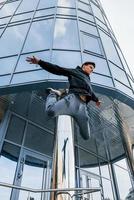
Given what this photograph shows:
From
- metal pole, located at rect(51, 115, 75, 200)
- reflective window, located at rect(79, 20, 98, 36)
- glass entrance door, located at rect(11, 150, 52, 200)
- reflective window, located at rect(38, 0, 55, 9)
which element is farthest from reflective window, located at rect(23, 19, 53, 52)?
metal pole, located at rect(51, 115, 75, 200)

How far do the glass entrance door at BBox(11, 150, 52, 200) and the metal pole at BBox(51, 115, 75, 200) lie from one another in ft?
15.4

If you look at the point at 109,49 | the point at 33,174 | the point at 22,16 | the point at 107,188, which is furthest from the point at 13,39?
the point at 107,188

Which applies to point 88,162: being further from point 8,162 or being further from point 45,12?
point 45,12

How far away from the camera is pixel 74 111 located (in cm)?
248

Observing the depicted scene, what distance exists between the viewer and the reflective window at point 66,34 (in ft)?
28.6

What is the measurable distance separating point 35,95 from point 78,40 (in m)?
3.17

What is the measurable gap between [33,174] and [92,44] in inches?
216

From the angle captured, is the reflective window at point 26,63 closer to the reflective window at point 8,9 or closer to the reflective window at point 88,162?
the reflective window at point 88,162

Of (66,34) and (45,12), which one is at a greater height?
(45,12)

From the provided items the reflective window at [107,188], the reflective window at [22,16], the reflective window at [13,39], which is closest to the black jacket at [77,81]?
the reflective window at [13,39]

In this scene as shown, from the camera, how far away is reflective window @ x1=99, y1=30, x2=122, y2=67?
9.62 meters

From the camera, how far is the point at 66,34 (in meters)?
9.34

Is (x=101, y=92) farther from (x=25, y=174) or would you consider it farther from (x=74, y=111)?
(x=74, y=111)

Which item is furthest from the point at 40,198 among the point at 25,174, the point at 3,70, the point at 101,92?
the point at 3,70
